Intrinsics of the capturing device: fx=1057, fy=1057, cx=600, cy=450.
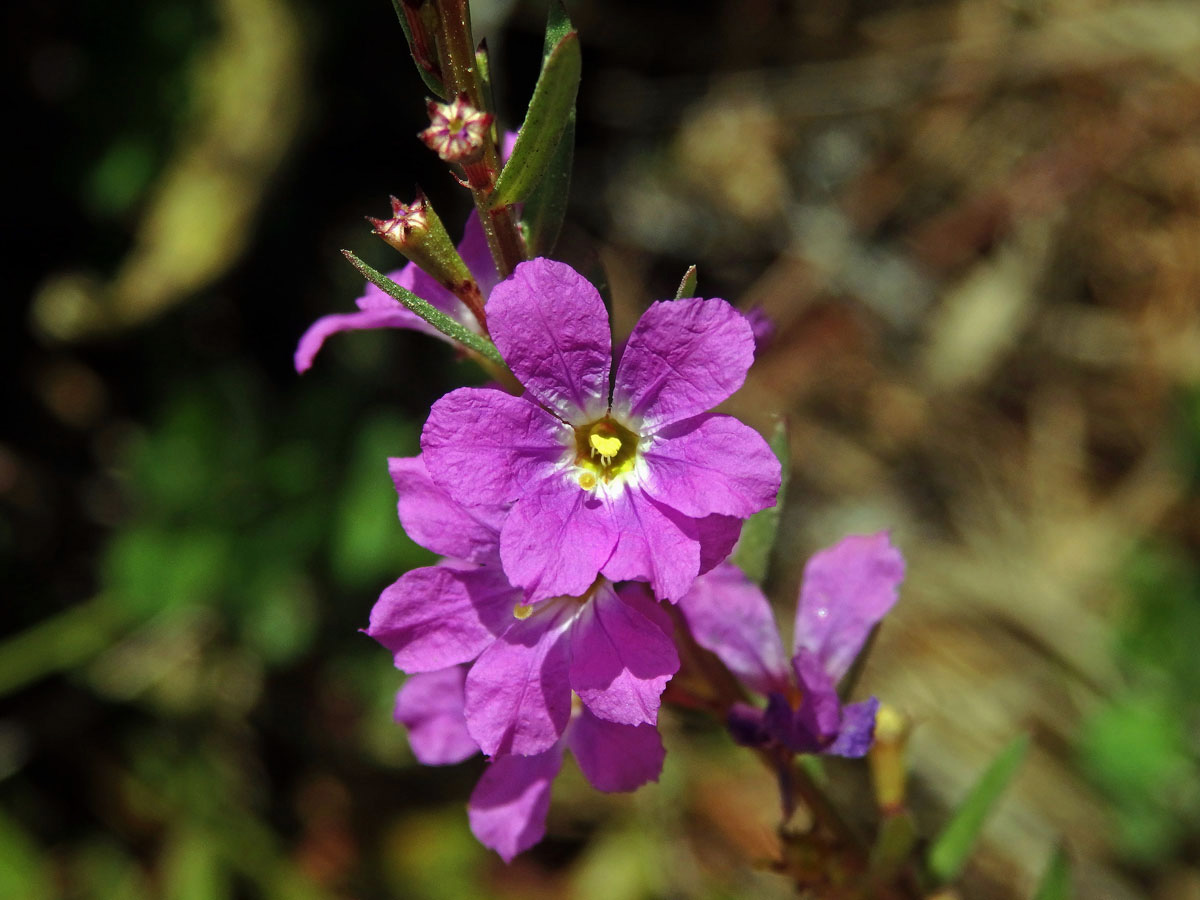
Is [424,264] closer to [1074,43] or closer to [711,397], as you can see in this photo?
[711,397]

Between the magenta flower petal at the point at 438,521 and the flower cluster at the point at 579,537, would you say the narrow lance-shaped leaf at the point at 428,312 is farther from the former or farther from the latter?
the magenta flower petal at the point at 438,521

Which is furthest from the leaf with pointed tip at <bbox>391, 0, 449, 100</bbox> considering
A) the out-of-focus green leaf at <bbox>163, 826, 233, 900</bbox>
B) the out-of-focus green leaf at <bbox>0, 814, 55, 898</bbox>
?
the out-of-focus green leaf at <bbox>0, 814, 55, 898</bbox>

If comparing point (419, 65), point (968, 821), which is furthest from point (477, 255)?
point (968, 821)

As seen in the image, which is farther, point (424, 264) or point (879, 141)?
point (879, 141)

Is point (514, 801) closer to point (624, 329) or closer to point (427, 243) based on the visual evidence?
point (427, 243)

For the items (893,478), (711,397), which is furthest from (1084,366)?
(711,397)

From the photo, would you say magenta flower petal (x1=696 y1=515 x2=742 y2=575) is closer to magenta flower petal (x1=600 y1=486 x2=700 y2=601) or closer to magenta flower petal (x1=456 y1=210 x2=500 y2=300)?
magenta flower petal (x1=600 y1=486 x2=700 y2=601)

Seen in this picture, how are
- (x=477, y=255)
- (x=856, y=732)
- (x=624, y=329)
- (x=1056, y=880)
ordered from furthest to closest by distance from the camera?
(x=624, y=329), (x=1056, y=880), (x=477, y=255), (x=856, y=732)
